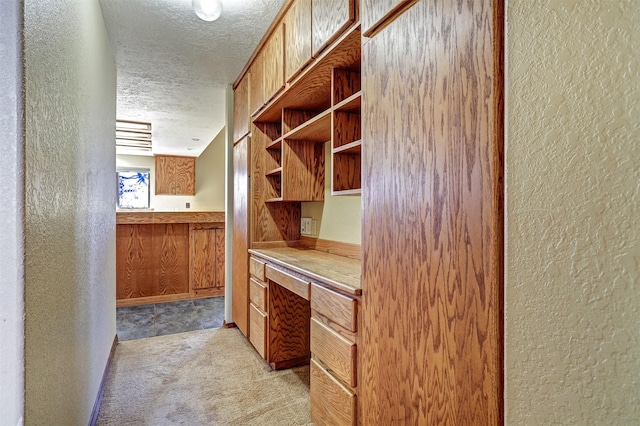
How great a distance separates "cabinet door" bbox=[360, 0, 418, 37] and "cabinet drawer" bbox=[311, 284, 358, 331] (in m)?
1.03

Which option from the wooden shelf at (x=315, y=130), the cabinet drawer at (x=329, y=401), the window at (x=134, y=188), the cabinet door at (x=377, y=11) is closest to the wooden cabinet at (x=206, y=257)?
the wooden shelf at (x=315, y=130)

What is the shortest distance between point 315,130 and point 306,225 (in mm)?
854

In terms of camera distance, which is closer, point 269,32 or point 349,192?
point 349,192

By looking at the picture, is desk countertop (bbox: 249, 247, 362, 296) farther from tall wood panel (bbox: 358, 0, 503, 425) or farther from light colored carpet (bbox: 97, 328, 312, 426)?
light colored carpet (bbox: 97, 328, 312, 426)

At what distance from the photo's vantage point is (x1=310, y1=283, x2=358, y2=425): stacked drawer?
138cm

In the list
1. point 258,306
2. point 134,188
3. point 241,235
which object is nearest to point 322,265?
point 258,306

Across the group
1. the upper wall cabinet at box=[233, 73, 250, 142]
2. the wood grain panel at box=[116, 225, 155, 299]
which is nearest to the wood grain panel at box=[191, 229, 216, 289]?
the wood grain panel at box=[116, 225, 155, 299]

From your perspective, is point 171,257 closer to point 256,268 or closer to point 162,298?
point 162,298

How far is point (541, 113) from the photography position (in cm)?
68

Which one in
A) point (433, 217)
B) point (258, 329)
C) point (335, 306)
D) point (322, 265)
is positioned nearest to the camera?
point (433, 217)

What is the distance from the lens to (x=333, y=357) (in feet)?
4.98

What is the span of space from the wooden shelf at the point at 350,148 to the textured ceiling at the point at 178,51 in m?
1.05

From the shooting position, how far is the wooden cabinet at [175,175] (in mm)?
7227

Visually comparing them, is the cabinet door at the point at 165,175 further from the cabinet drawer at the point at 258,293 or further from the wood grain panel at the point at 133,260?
the cabinet drawer at the point at 258,293
